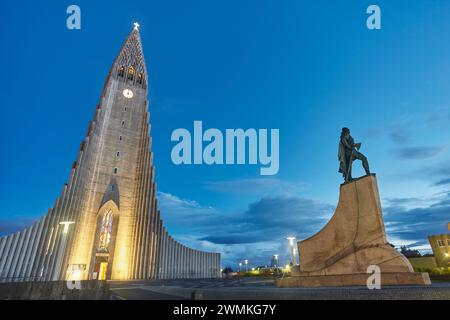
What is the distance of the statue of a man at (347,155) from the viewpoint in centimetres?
1032

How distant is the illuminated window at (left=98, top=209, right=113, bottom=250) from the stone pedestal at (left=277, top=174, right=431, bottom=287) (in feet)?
87.5

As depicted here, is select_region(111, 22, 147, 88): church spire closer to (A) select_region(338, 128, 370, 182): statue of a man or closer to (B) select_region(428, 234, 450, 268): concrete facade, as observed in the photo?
(A) select_region(338, 128, 370, 182): statue of a man

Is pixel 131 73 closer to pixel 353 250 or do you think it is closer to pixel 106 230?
pixel 106 230

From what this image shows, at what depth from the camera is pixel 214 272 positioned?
131 feet

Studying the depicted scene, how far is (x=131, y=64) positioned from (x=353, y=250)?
1644 inches

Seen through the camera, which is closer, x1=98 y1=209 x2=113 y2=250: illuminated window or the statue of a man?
the statue of a man

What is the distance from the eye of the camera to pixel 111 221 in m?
31.8

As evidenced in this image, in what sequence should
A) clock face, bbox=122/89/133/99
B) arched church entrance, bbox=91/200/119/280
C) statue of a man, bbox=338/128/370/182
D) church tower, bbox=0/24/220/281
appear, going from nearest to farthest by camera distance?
statue of a man, bbox=338/128/370/182, church tower, bbox=0/24/220/281, arched church entrance, bbox=91/200/119/280, clock face, bbox=122/89/133/99

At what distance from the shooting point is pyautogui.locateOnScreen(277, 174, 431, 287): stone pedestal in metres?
7.61

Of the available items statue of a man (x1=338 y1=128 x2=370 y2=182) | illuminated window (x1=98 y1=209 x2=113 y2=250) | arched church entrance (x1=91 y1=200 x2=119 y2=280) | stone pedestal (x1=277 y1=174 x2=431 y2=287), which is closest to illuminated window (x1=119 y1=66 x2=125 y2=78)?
arched church entrance (x1=91 y1=200 x2=119 y2=280)

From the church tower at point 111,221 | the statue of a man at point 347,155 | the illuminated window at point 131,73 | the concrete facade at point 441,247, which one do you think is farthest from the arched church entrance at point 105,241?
the concrete facade at point 441,247

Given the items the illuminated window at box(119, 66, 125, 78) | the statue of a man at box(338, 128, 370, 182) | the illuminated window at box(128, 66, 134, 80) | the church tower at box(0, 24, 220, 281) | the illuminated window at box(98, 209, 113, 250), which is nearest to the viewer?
the statue of a man at box(338, 128, 370, 182)

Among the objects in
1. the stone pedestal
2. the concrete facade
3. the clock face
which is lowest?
the stone pedestal

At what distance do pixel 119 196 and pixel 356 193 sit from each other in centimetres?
2966
